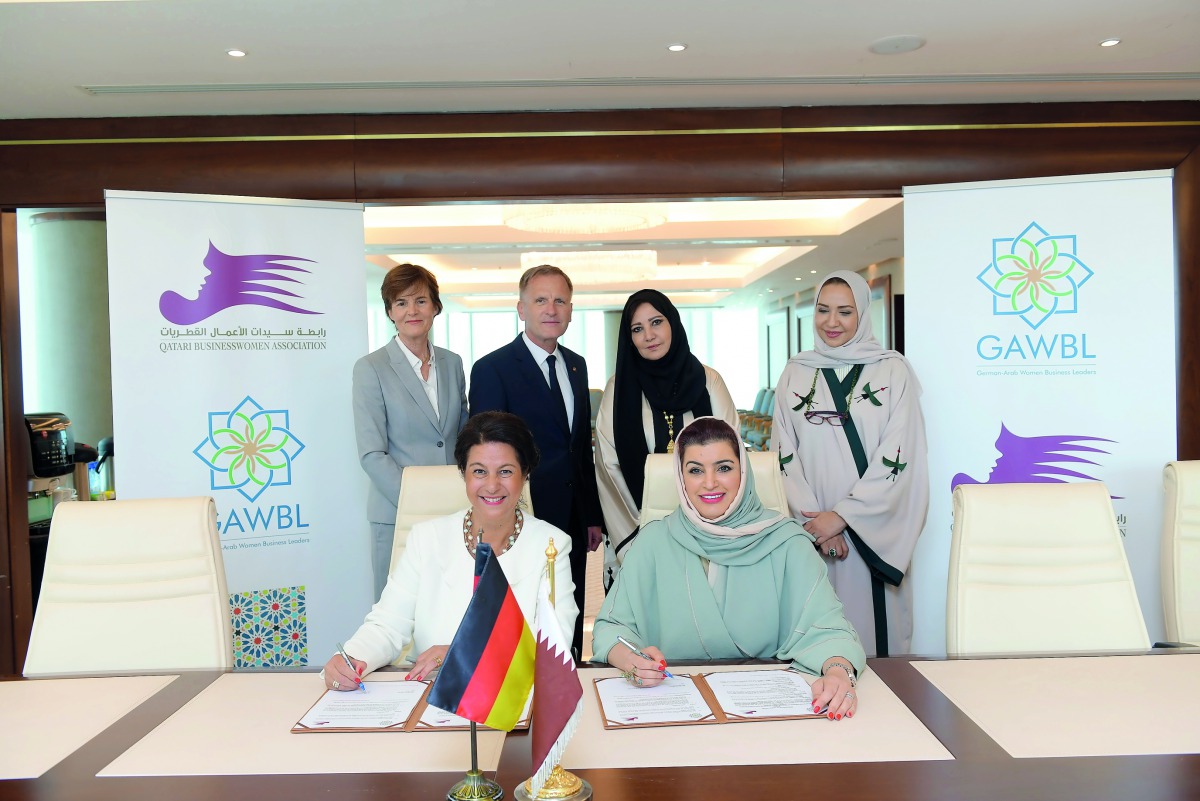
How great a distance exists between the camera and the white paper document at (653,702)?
1696mm

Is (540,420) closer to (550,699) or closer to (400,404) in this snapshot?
(400,404)

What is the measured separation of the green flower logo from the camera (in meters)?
4.09

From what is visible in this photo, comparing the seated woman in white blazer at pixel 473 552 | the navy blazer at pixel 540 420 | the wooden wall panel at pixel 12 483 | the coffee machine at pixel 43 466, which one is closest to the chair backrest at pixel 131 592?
the seated woman in white blazer at pixel 473 552

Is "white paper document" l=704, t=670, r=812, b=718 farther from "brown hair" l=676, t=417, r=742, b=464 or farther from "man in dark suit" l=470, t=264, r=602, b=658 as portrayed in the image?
"man in dark suit" l=470, t=264, r=602, b=658

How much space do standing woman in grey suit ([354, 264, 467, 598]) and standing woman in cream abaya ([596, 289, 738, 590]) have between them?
68cm

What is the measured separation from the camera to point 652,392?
3.56 meters

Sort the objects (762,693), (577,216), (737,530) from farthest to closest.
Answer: (577,216) < (737,530) < (762,693)

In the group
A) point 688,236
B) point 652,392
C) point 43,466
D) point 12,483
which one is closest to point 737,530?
point 652,392

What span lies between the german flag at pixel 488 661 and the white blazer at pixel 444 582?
35.8 inches

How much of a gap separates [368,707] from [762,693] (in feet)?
2.52

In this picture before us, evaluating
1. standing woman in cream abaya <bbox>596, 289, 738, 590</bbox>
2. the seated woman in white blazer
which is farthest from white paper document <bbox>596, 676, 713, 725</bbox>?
standing woman in cream abaya <bbox>596, 289, 738, 590</bbox>

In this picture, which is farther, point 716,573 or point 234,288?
point 234,288

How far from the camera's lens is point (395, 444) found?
12.2 feet

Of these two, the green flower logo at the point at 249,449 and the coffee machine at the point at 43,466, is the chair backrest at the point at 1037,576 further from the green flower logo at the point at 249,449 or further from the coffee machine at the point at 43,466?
the coffee machine at the point at 43,466
